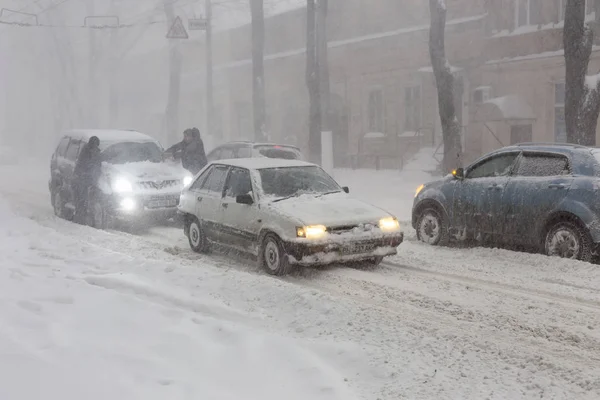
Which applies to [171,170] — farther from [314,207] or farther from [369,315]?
[369,315]

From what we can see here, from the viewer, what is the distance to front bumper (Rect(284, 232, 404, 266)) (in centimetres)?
869

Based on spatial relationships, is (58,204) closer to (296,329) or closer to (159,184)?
(159,184)

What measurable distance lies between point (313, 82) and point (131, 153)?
7705mm

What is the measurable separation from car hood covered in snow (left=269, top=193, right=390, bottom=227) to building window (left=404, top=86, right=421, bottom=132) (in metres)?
19.5

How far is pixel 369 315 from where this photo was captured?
266 inches

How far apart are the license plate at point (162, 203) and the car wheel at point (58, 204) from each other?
10.6ft

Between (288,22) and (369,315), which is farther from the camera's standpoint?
(288,22)

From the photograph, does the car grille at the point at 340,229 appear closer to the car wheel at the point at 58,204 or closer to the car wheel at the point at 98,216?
the car wheel at the point at 98,216

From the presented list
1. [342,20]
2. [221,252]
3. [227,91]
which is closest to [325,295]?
[221,252]

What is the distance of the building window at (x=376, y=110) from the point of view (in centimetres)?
3111

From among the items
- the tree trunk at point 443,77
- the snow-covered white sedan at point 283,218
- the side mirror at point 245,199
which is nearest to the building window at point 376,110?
the tree trunk at point 443,77

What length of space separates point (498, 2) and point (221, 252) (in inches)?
699

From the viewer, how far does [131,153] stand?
14.8 metres

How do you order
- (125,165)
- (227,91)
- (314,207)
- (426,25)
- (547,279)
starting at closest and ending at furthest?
(547,279) < (314,207) < (125,165) < (426,25) < (227,91)
